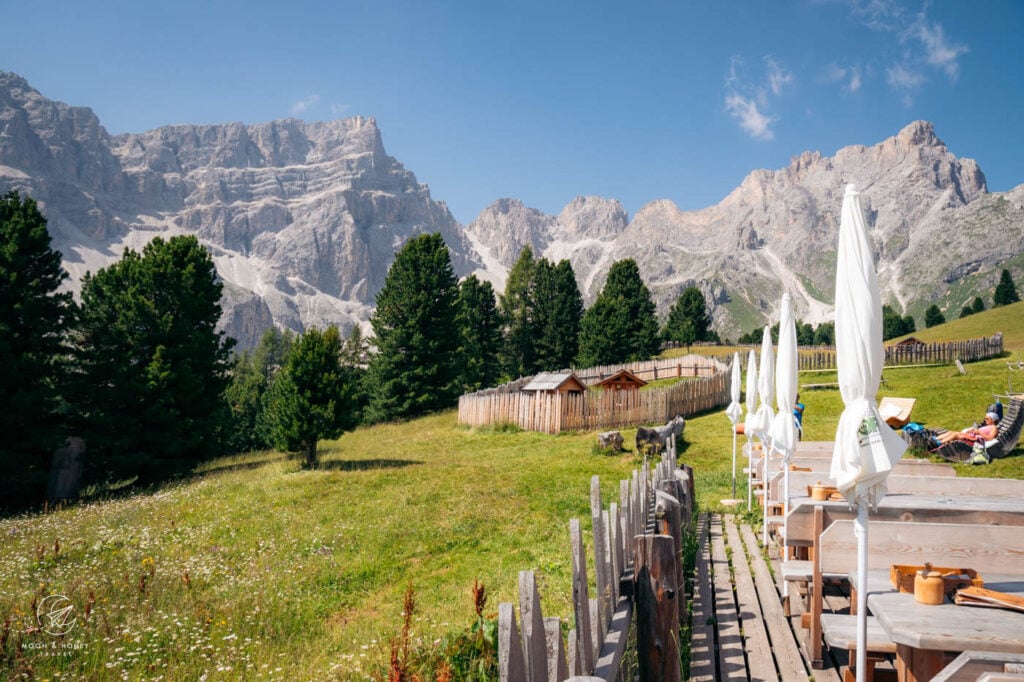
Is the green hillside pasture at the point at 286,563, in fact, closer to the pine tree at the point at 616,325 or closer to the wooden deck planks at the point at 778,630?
the wooden deck planks at the point at 778,630

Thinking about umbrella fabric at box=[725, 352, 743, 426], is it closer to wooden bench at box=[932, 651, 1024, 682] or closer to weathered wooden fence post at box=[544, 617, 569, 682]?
wooden bench at box=[932, 651, 1024, 682]

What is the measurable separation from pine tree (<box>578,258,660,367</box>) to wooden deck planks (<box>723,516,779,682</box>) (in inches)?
1564

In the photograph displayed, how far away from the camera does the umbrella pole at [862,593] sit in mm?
3539

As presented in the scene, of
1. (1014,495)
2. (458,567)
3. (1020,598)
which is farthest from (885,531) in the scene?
(458,567)

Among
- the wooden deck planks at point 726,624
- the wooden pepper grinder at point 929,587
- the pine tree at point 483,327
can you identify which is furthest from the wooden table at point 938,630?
the pine tree at point 483,327

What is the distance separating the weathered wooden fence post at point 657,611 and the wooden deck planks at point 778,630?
1.47 meters

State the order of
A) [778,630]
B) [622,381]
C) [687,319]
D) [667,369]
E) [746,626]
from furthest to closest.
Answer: [687,319] < [667,369] < [622,381] < [746,626] < [778,630]

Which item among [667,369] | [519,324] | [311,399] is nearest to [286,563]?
[311,399]

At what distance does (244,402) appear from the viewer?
183 feet

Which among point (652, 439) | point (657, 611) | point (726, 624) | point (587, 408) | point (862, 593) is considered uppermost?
point (587, 408)

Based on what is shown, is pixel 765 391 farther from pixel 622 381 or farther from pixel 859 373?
pixel 622 381

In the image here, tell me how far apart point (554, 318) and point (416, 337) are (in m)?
20.1

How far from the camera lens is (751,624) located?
213 inches

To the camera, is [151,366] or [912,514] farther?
[151,366]
